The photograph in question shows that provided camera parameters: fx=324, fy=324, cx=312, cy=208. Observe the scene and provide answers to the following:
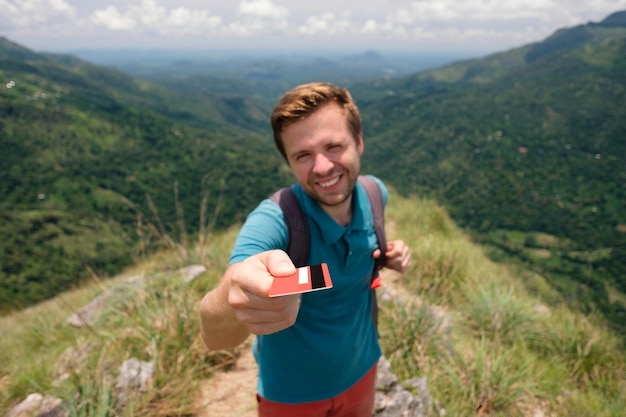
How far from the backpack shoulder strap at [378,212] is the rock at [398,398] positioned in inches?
55.8

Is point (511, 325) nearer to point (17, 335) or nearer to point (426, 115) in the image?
point (17, 335)

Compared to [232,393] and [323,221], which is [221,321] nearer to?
[323,221]

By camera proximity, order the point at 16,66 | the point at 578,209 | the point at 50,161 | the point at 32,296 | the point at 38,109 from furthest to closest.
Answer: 1. the point at 16,66
2. the point at 38,109
3. the point at 50,161
4. the point at 578,209
5. the point at 32,296

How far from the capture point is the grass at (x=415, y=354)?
276 cm

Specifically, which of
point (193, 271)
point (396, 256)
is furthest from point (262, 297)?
point (193, 271)

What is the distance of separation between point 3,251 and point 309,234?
69234 millimetres

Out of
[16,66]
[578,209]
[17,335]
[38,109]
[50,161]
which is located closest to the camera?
[17,335]

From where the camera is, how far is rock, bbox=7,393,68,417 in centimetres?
249

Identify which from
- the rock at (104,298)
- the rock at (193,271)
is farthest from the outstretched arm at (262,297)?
the rock at (193,271)

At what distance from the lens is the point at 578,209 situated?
77.4 meters

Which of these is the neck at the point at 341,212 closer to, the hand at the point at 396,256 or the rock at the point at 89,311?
the hand at the point at 396,256

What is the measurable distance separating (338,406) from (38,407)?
2452mm

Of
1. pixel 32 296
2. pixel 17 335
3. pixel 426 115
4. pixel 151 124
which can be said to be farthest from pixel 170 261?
pixel 426 115

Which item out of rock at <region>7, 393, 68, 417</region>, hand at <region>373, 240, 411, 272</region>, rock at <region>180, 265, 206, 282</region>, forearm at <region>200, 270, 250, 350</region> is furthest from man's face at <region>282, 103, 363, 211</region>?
rock at <region>180, 265, 206, 282</region>
